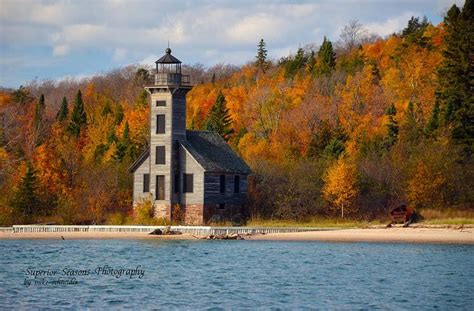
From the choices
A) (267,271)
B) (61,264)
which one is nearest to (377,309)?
(267,271)

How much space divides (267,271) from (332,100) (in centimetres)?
5540

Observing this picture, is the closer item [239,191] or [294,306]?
[294,306]

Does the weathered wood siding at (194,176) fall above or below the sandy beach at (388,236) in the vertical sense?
above

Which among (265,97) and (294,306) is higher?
(265,97)

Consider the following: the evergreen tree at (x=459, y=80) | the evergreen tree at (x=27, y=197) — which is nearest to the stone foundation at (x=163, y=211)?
the evergreen tree at (x=27, y=197)

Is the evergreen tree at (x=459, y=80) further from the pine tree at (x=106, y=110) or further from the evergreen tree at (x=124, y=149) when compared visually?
the pine tree at (x=106, y=110)

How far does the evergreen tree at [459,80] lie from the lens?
69.4 m

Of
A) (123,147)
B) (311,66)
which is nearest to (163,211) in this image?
(123,147)

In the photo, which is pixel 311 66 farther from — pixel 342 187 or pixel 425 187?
pixel 425 187

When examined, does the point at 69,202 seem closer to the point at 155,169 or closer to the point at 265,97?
the point at 155,169

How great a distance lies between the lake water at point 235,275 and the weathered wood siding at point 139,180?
910cm

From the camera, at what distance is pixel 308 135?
86875 millimetres

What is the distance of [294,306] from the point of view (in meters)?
32.9

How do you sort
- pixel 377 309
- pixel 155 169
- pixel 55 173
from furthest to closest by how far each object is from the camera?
pixel 55 173, pixel 155 169, pixel 377 309
